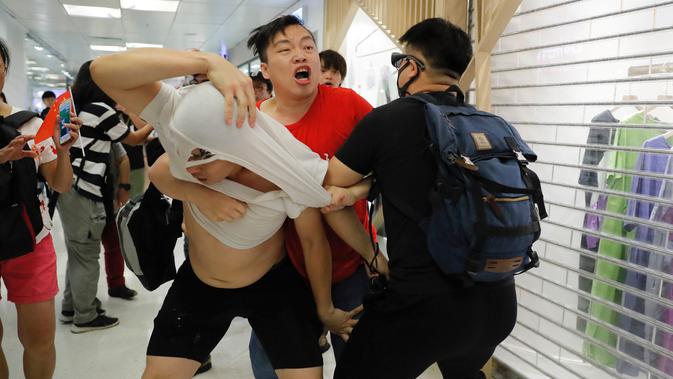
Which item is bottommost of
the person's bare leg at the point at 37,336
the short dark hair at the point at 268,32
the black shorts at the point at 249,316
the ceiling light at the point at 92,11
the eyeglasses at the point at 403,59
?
the person's bare leg at the point at 37,336

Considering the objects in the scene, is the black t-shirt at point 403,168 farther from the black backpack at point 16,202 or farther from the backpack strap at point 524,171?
the black backpack at point 16,202

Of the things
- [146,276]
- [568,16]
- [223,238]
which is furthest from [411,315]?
[568,16]

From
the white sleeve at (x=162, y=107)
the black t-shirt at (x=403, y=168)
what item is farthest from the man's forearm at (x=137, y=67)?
the black t-shirt at (x=403, y=168)

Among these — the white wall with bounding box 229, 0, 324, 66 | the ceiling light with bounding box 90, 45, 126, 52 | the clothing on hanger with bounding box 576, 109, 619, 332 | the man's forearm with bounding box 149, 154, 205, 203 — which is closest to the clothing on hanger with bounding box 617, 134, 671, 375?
the clothing on hanger with bounding box 576, 109, 619, 332

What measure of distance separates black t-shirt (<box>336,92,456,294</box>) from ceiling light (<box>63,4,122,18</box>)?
8.54 metres

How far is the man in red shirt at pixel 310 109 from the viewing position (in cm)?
166

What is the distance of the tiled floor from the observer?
294 centimetres

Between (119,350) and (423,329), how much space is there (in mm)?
2572

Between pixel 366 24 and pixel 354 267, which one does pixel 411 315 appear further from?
pixel 366 24

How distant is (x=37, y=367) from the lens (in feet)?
7.07

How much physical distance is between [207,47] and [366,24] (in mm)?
8631

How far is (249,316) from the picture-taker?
157 cm

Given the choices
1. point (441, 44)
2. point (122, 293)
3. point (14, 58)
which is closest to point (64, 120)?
point (441, 44)

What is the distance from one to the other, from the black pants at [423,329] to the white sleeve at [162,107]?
752 mm
